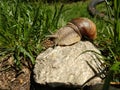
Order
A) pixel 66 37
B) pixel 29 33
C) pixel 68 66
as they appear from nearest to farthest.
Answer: pixel 68 66 → pixel 66 37 → pixel 29 33

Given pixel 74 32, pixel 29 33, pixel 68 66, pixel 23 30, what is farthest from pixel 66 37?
pixel 23 30

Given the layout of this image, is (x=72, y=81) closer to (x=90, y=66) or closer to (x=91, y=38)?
(x=90, y=66)

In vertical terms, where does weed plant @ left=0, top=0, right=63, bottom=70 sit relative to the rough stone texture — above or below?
above

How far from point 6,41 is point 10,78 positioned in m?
0.50

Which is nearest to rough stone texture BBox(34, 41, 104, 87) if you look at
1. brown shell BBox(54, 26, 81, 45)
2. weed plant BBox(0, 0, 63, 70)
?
brown shell BBox(54, 26, 81, 45)

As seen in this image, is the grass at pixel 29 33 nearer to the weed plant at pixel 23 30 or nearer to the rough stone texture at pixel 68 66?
the weed plant at pixel 23 30

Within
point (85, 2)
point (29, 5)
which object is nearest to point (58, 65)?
point (29, 5)

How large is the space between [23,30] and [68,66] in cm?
96

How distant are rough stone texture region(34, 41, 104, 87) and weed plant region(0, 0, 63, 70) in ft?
0.75

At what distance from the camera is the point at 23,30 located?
516cm

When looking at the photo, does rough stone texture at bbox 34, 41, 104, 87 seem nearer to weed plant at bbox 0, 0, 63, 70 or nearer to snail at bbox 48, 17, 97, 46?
snail at bbox 48, 17, 97, 46

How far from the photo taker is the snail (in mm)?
4781

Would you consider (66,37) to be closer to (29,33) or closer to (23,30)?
(29,33)

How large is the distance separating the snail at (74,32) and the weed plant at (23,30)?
1.03 ft
